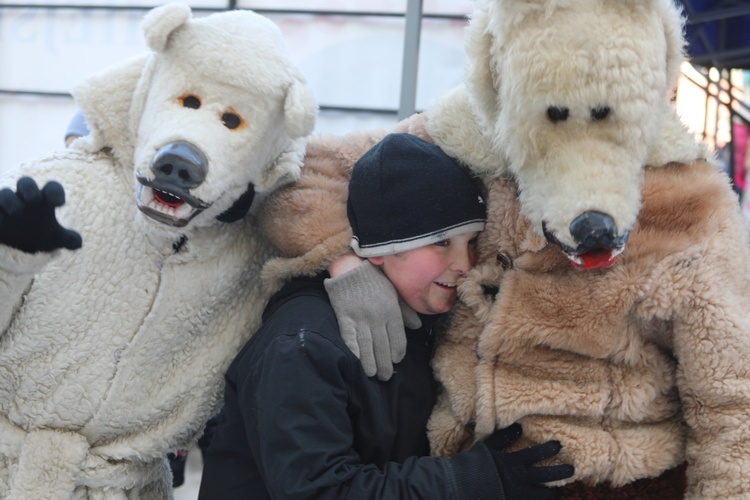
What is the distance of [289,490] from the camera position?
42.1 inches

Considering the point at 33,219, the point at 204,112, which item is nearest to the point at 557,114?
the point at 204,112

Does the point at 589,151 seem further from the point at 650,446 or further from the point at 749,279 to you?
the point at 650,446

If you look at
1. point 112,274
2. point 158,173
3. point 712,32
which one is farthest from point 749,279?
point 712,32

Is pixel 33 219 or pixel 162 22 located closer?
pixel 33 219

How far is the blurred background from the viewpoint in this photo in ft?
13.2

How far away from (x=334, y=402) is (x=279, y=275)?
263 millimetres

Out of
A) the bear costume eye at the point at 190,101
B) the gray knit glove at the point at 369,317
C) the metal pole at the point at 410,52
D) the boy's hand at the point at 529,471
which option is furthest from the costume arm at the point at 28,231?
the metal pole at the point at 410,52

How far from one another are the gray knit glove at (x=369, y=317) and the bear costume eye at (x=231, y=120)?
28cm

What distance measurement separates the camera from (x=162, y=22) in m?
1.16

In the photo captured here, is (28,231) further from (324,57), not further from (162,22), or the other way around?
(324,57)

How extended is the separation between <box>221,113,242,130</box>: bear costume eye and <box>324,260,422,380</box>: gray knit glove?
0.92 ft

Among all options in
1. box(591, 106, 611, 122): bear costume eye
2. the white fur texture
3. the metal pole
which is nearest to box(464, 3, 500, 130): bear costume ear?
the white fur texture

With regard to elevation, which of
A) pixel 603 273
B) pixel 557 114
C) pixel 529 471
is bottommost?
pixel 529 471

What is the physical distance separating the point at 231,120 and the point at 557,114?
492 millimetres
